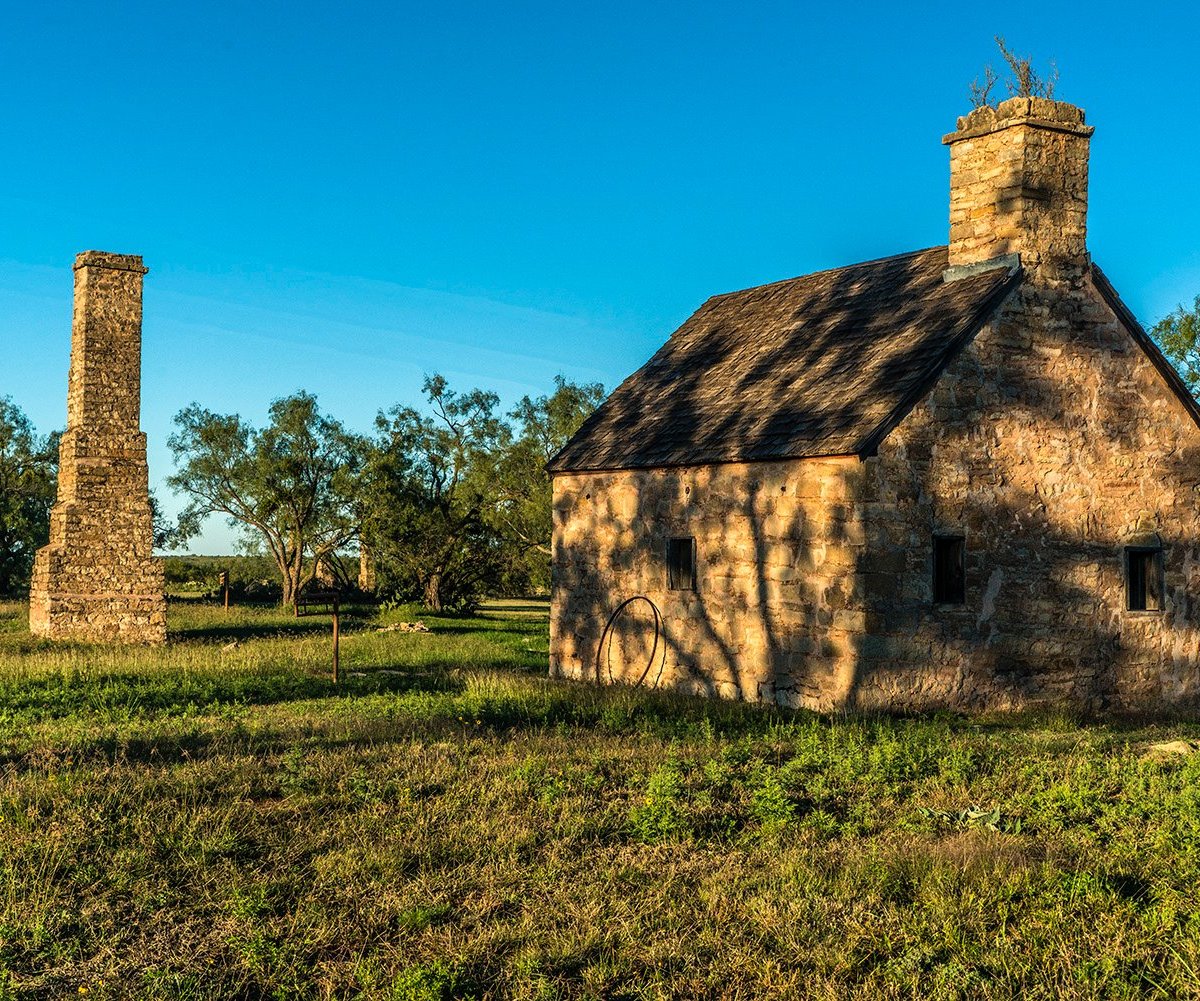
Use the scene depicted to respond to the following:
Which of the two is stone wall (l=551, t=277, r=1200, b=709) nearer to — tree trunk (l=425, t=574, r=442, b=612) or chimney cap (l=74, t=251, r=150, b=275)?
chimney cap (l=74, t=251, r=150, b=275)

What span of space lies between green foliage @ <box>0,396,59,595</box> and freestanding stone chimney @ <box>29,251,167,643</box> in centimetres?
2096

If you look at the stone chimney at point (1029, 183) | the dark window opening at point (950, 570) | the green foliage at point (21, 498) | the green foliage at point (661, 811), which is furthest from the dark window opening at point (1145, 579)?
the green foliage at point (21, 498)

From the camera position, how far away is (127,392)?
22.3 m

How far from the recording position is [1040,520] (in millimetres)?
15109

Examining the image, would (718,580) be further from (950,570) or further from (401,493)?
(401,493)

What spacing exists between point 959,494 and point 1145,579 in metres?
3.49

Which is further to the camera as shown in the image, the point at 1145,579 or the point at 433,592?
the point at 433,592

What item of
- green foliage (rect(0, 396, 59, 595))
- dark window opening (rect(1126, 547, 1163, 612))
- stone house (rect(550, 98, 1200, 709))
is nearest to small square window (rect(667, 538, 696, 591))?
stone house (rect(550, 98, 1200, 709))

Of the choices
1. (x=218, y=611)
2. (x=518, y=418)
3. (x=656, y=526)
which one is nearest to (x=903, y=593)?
(x=656, y=526)

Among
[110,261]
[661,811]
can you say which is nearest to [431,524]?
[110,261]

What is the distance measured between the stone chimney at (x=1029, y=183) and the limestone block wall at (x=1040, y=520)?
0.57 meters

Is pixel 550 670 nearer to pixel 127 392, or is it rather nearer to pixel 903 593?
pixel 903 593

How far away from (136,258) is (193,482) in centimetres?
2385

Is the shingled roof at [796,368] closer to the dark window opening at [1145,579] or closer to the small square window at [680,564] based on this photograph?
the small square window at [680,564]
